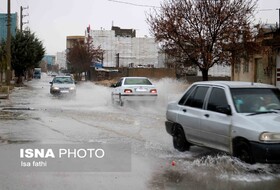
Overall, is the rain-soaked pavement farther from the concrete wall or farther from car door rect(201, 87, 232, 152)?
the concrete wall

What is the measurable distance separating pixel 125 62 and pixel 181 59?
74.4 m

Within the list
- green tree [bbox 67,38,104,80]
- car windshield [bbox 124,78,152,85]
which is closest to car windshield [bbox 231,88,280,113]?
car windshield [bbox 124,78,152,85]

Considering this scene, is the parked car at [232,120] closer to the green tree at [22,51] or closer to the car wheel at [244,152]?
the car wheel at [244,152]

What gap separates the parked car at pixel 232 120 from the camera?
7.46 m

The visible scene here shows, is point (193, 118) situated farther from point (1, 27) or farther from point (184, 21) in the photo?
point (1, 27)

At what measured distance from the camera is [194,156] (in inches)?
368

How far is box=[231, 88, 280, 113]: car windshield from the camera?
27.3 ft

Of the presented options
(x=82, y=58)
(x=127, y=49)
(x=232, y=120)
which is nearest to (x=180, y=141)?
(x=232, y=120)

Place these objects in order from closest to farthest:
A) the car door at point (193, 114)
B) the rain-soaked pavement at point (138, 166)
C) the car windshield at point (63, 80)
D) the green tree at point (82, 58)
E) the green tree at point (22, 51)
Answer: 1. the rain-soaked pavement at point (138, 166)
2. the car door at point (193, 114)
3. the car windshield at point (63, 80)
4. the green tree at point (22, 51)
5. the green tree at point (82, 58)

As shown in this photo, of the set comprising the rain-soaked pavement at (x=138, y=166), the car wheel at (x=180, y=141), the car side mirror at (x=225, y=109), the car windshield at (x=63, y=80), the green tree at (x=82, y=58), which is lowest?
the rain-soaked pavement at (x=138, y=166)

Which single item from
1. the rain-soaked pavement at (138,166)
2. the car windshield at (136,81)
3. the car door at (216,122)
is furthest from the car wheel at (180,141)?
the car windshield at (136,81)

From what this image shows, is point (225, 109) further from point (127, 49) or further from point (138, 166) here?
point (127, 49)

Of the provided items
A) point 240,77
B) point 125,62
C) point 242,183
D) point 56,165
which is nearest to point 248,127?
point 242,183

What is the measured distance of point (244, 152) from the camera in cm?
782
